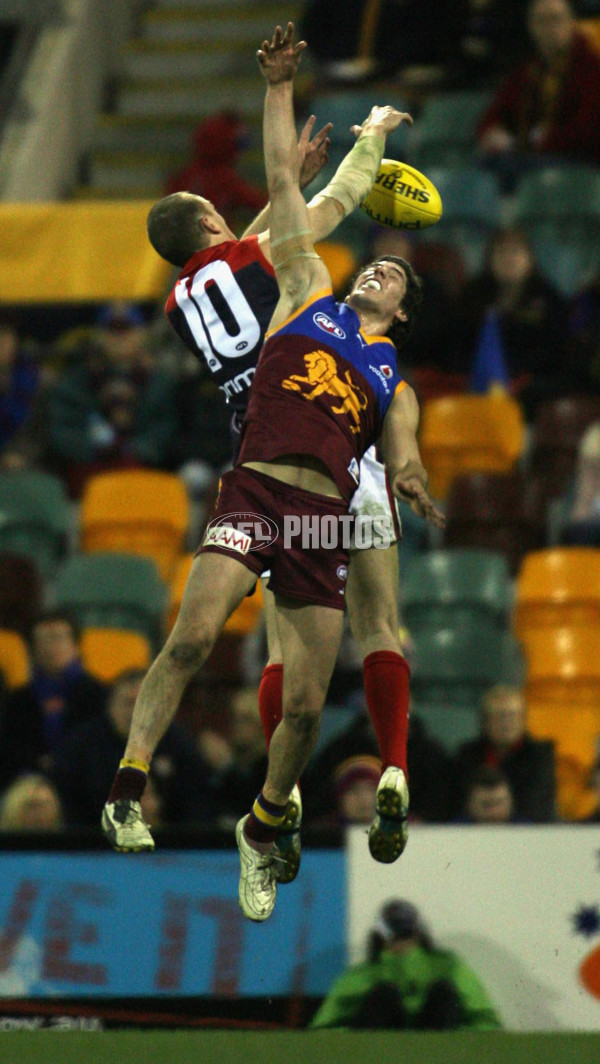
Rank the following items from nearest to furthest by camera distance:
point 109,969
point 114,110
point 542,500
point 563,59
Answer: point 109,969 < point 542,500 < point 563,59 < point 114,110

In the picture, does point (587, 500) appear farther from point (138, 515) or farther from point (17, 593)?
point (17, 593)

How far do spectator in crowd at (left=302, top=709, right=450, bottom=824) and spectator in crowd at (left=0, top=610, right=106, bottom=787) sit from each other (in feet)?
4.07

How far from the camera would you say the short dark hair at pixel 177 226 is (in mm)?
5969

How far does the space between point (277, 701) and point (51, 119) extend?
900 cm

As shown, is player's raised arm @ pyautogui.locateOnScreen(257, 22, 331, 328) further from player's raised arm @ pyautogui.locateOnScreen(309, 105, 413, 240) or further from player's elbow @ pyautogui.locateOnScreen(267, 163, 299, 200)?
player's raised arm @ pyautogui.locateOnScreen(309, 105, 413, 240)

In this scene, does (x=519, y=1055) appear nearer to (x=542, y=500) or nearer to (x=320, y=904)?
(x=320, y=904)

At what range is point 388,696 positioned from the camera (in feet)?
19.1

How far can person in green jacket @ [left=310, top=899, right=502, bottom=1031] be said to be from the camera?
6641 millimetres

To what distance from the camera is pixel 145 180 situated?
45.9 ft

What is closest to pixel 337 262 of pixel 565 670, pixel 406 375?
pixel 406 375

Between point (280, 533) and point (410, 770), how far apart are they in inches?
107

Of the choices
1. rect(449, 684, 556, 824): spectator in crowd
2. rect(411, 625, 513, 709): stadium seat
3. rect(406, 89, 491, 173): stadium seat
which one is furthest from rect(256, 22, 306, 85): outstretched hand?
rect(406, 89, 491, 173): stadium seat

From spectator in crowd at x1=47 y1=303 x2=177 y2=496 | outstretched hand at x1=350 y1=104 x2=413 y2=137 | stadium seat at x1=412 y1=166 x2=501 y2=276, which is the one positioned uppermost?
stadium seat at x1=412 y1=166 x2=501 y2=276

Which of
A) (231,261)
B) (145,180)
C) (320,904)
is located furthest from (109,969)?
(145,180)
